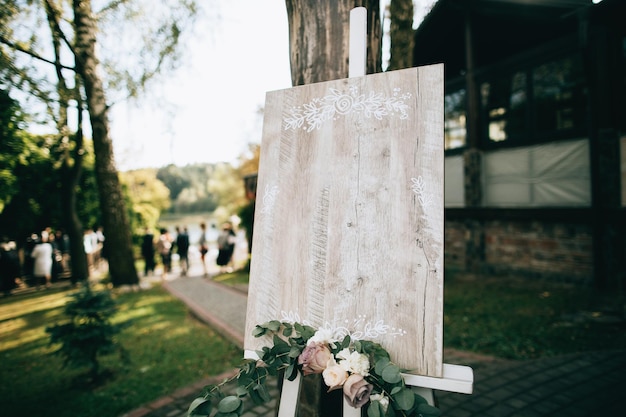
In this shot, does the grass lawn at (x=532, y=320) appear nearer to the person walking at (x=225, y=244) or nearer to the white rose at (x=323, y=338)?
the white rose at (x=323, y=338)

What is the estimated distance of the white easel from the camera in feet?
4.33

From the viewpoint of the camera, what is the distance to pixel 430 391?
4.53ft

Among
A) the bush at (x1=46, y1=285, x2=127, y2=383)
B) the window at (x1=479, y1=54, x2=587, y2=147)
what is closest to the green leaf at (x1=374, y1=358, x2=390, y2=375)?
the bush at (x1=46, y1=285, x2=127, y2=383)

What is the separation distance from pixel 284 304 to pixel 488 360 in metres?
3.30

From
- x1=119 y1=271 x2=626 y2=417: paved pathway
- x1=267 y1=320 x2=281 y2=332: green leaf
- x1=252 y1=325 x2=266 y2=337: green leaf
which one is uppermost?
x1=267 y1=320 x2=281 y2=332: green leaf

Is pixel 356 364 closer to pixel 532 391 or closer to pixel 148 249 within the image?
pixel 532 391

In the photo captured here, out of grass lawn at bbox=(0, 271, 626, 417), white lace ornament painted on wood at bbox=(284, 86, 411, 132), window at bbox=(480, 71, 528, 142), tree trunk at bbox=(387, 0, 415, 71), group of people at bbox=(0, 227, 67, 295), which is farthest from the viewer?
group of people at bbox=(0, 227, 67, 295)

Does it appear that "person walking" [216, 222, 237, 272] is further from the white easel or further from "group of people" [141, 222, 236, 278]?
the white easel

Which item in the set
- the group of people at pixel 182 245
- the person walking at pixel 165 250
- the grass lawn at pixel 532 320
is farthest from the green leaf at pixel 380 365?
the person walking at pixel 165 250

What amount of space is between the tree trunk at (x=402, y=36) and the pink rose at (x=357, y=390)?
5327mm

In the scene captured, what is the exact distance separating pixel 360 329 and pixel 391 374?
9.3 inches

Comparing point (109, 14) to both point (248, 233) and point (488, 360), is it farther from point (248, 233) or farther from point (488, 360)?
point (488, 360)

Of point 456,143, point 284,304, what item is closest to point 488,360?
point 284,304

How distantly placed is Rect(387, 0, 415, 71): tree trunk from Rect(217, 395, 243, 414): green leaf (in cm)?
545
